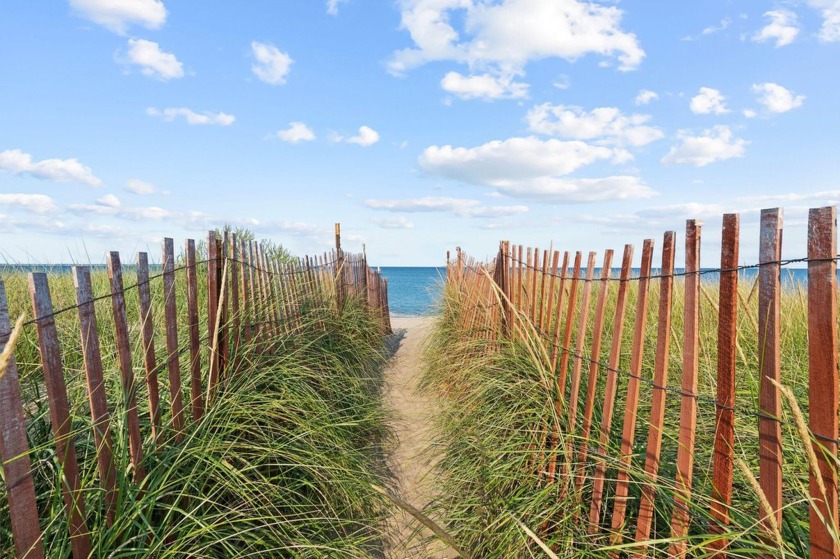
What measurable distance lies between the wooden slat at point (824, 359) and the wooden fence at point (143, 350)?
2.25m

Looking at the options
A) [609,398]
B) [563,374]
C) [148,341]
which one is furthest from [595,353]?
[148,341]

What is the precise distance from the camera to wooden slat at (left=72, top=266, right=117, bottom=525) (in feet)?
6.62

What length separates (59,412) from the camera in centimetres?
186

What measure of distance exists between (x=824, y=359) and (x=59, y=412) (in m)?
2.39

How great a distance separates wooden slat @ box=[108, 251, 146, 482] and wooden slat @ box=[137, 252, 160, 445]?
15 centimetres

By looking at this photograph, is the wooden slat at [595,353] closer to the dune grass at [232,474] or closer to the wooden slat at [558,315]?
the wooden slat at [558,315]

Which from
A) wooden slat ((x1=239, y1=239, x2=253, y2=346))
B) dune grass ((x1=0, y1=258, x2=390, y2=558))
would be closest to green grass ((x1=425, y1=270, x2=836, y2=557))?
dune grass ((x1=0, y1=258, x2=390, y2=558))

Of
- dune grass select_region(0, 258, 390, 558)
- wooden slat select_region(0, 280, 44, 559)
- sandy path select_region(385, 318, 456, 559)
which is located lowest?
sandy path select_region(385, 318, 456, 559)

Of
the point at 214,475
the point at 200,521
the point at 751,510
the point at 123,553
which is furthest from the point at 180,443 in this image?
the point at 751,510

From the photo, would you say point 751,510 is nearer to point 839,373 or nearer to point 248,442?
point 839,373

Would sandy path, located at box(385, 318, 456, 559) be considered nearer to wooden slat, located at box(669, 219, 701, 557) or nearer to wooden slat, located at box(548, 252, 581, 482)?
wooden slat, located at box(548, 252, 581, 482)

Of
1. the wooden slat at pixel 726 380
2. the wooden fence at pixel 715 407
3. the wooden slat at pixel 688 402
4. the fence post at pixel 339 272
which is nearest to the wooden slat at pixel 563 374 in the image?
the wooden fence at pixel 715 407

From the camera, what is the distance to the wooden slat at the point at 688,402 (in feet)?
6.15

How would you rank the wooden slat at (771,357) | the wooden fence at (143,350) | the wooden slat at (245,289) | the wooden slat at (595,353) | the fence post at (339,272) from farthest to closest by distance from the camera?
the fence post at (339,272) < the wooden slat at (245,289) < the wooden slat at (595,353) < the wooden fence at (143,350) < the wooden slat at (771,357)
